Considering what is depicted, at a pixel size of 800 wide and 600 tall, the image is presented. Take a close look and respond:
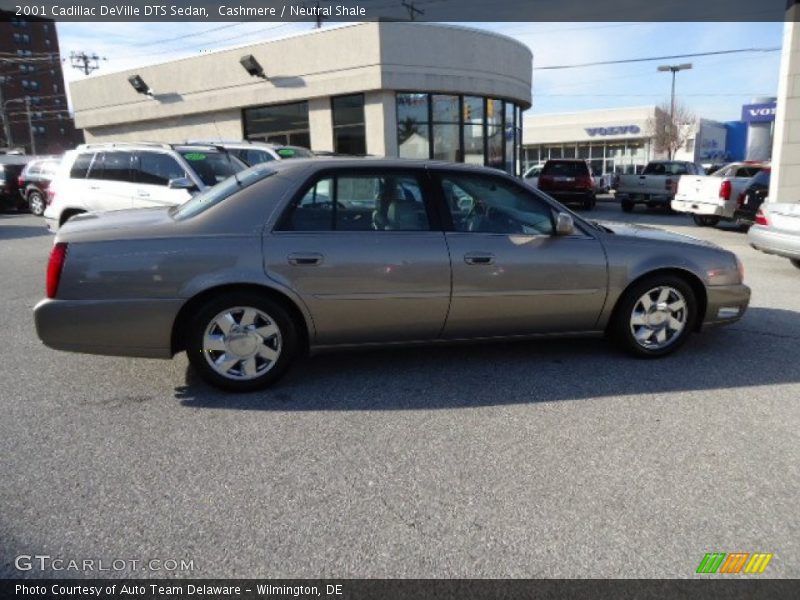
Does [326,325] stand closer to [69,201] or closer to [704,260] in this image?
[704,260]

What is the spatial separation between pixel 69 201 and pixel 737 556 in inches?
387

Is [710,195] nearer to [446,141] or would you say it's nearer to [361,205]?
[446,141]

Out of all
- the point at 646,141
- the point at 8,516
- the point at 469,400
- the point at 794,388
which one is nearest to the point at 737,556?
the point at 469,400

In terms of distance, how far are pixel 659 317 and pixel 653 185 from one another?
15.0 meters

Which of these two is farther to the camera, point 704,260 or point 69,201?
point 69,201

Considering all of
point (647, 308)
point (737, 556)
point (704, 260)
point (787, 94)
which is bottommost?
point (737, 556)

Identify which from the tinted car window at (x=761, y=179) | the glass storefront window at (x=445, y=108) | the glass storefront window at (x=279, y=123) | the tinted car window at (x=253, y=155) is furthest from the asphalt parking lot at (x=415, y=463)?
the glass storefront window at (x=279, y=123)

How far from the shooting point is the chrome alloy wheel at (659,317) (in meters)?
4.59

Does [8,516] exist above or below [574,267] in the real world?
below

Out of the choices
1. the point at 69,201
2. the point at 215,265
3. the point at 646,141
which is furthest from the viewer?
the point at 646,141

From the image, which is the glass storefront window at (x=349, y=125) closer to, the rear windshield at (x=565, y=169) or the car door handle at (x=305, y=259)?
the rear windshield at (x=565, y=169)

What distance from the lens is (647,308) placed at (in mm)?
4586

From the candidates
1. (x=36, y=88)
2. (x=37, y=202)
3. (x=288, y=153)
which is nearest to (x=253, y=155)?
(x=288, y=153)

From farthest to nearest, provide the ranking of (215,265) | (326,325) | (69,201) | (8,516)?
1. (69,201)
2. (326,325)
3. (215,265)
4. (8,516)
